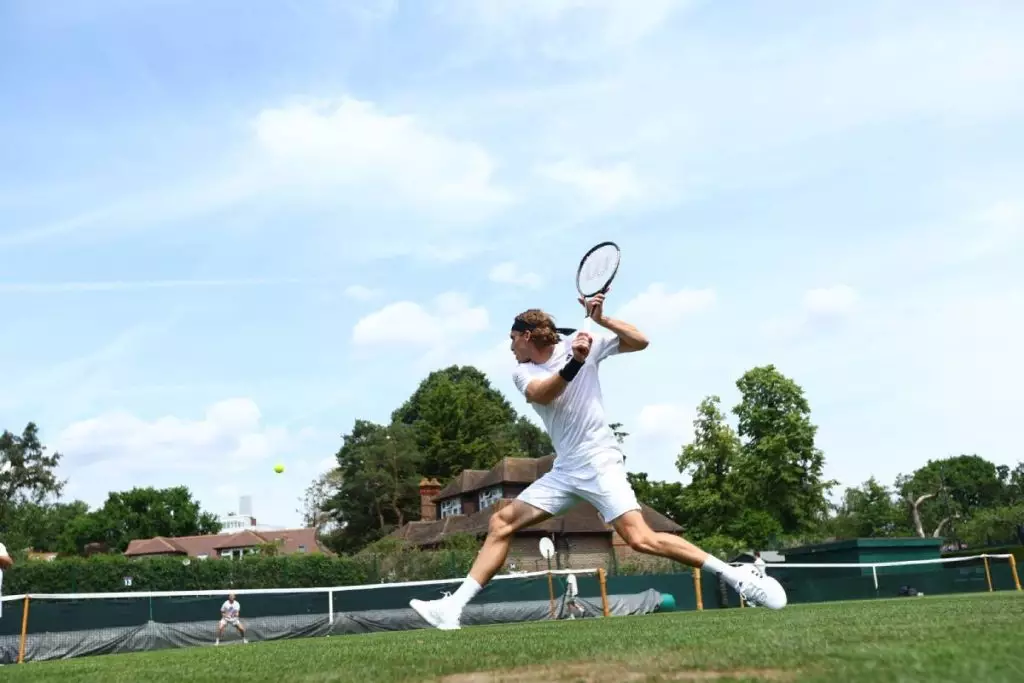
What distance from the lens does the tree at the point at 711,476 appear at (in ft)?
196

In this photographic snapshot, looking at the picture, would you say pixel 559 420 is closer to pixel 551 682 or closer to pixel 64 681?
pixel 551 682

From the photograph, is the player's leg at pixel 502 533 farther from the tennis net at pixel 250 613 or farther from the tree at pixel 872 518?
the tree at pixel 872 518

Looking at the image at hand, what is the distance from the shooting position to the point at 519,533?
51.6 metres

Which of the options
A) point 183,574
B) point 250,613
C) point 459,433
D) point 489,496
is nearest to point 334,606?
point 250,613

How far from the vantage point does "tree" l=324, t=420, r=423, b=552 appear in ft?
222

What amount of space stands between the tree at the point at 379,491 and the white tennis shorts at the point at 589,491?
204ft

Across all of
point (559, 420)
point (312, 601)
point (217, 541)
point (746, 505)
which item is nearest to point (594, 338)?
point (559, 420)

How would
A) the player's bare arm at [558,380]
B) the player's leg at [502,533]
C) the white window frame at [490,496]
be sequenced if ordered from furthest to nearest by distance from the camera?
the white window frame at [490,496], the player's leg at [502,533], the player's bare arm at [558,380]

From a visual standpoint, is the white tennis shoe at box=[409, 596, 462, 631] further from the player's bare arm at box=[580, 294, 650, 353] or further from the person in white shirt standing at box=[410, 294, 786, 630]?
the player's bare arm at box=[580, 294, 650, 353]

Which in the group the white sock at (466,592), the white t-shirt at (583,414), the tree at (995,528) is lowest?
the tree at (995,528)

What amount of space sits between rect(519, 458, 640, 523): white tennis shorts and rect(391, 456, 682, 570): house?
1737 inches

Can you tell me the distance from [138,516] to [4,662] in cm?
10522

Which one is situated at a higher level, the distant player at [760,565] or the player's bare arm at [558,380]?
the player's bare arm at [558,380]

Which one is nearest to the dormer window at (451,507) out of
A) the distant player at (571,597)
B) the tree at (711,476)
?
the tree at (711,476)
